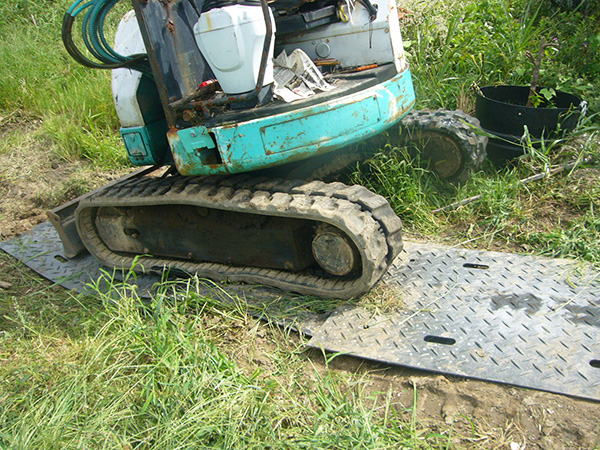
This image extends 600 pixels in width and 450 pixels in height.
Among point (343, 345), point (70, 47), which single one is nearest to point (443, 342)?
point (343, 345)

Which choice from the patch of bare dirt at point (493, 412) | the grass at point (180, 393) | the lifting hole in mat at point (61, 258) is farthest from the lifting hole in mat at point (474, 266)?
the lifting hole in mat at point (61, 258)

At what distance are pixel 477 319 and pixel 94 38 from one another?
7.91ft

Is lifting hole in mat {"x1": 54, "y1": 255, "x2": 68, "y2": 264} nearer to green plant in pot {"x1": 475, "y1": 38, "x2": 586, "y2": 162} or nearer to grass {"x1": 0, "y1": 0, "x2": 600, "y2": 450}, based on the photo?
grass {"x1": 0, "y1": 0, "x2": 600, "y2": 450}

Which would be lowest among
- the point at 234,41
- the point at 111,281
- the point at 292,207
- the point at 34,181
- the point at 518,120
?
the point at 34,181

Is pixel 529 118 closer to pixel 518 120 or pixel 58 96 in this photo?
pixel 518 120

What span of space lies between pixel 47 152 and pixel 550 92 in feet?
14.8

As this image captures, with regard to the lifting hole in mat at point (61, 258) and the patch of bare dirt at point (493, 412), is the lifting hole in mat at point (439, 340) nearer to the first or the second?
the patch of bare dirt at point (493, 412)

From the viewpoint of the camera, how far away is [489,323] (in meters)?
2.51

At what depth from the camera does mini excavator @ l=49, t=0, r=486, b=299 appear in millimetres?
2578

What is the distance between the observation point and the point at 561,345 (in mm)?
2328

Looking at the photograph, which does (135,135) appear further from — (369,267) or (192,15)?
(369,267)

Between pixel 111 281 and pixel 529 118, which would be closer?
pixel 111 281

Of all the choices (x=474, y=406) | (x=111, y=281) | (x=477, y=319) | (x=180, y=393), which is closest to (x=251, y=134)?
(x=111, y=281)

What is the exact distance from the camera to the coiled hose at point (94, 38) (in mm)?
2660
